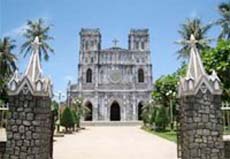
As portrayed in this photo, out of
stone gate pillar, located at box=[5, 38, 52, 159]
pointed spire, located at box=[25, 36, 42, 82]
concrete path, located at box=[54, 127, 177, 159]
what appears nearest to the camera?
stone gate pillar, located at box=[5, 38, 52, 159]

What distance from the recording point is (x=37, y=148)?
9453 millimetres

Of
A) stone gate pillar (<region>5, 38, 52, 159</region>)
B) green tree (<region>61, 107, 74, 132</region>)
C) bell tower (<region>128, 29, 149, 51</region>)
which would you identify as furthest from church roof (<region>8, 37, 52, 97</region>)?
bell tower (<region>128, 29, 149, 51</region>)

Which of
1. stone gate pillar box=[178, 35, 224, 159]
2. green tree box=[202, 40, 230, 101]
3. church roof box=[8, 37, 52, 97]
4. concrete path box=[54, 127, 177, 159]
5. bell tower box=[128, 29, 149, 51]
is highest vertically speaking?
bell tower box=[128, 29, 149, 51]

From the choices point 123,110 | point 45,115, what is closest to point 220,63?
point 45,115

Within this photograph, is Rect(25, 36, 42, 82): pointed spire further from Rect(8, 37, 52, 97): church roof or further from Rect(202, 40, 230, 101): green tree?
Rect(202, 40, 230, 101): green tree

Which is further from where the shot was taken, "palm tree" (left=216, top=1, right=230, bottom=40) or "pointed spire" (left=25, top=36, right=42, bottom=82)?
"palm tree" (left=216, top=1, right=230, bottom=40)

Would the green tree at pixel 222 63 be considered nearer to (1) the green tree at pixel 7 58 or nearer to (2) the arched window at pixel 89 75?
(1) the green tree at pixel 7 58

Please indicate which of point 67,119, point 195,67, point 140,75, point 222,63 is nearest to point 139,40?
point 140,75

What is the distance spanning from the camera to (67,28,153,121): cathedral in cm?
5691

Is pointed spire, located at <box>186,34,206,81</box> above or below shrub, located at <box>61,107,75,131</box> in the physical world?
above

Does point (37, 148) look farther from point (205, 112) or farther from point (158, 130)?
point (158, 130)

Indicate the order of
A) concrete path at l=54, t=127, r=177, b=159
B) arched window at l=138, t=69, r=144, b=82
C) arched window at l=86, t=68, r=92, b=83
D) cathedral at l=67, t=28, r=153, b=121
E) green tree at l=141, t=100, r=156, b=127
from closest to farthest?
concrete path at l=54, t=127, r=177, b=159
green tree at l=141, t=100, r=156, b=127
cathedral at l=67, t=28, r=153, b=121
arched window at l=86, t=68, r=92, b=83
arched window at l=138, t=69, r=144, b=82

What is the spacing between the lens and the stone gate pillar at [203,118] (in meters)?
9.62

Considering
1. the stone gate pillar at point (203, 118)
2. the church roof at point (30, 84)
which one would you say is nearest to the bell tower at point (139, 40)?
the stone gate pillar at point (203, 118)
